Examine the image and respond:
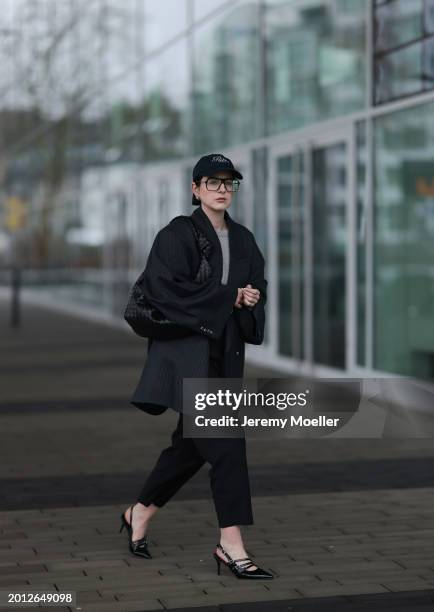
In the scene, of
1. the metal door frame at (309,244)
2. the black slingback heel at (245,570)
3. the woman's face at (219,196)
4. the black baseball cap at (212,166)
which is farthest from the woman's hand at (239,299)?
the metal door frame at (309,244)

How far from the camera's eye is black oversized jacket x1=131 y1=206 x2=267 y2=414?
18.6 feet

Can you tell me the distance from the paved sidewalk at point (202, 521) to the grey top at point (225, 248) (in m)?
1.25

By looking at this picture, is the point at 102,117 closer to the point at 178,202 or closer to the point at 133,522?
the point at 178,202

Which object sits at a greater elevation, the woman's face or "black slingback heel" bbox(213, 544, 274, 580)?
the woman's face

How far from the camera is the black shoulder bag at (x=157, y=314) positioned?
5738 mm

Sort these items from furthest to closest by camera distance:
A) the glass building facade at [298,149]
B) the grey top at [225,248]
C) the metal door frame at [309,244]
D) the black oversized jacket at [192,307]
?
1. the metal door frame at [309,244]
2. the glass building facade at [298,149]
3. the grey top at [225,248]
4. the black oversized jacket at [192,307]

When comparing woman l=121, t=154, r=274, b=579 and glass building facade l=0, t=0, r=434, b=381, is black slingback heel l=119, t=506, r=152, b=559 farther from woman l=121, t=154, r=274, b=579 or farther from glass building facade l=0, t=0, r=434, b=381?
glass building facade l=0, t=0, r=434, b=381

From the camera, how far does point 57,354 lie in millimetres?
18156

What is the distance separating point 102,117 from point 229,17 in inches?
396

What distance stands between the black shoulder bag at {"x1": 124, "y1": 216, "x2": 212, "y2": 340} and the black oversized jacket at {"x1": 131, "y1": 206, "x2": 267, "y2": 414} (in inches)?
1.0

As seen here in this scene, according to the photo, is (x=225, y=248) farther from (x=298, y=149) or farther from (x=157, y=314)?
(x=298, y=149)

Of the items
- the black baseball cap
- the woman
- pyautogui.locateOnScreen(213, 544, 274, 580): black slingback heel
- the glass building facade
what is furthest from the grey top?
the glass building facade

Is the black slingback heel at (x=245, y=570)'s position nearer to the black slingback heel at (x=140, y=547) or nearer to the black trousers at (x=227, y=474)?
the black trousers at (x=227, y=474)

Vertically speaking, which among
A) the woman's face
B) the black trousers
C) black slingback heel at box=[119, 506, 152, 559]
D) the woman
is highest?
the woman's face
